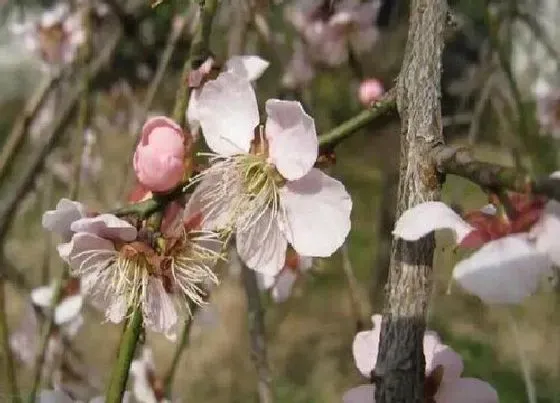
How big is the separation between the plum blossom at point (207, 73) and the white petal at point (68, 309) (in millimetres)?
328

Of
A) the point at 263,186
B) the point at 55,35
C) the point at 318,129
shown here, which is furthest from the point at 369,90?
the point at 263,186

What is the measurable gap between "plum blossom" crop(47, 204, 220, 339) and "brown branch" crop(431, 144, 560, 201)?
168mm

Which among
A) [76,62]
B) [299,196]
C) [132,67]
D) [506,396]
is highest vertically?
[132,67]

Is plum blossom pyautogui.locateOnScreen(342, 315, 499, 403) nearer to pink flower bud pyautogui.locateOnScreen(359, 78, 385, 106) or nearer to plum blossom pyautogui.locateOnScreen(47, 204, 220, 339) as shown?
plum blossom pyautogui.locateOnScreen(47, 204, 220, 339)

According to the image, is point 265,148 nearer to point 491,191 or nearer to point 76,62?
point 491,191

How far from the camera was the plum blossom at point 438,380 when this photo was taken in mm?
428

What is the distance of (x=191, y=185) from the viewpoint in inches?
17.8

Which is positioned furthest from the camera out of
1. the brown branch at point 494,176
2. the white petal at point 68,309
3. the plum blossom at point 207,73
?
the white petal at point 68,309

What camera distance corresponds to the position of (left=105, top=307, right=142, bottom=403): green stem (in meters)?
0.40

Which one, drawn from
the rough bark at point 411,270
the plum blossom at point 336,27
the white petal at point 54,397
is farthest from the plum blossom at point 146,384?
the plum blossom at point 336,27

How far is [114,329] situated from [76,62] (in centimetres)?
112

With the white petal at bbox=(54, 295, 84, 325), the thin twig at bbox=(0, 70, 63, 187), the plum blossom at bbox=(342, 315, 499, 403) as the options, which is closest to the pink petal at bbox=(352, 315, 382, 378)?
the plum blossom at bbox=(342, 315, 499, 403)

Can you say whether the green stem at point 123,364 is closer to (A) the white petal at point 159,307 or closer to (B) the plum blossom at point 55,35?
(A) the white petal at point 159,307

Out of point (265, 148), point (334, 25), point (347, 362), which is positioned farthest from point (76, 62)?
point (347, 362)
